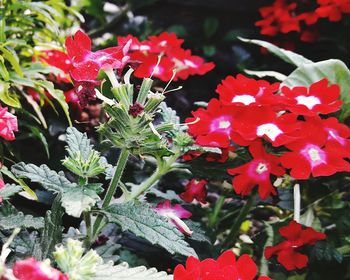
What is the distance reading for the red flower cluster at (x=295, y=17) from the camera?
6.13 feet

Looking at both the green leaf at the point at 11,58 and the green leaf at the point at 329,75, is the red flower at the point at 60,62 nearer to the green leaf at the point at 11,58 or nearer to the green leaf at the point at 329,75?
the green leaf at the point at 11,58

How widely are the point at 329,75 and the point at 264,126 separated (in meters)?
0.32

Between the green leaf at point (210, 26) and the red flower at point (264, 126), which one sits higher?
the red flower at point (264, 126)

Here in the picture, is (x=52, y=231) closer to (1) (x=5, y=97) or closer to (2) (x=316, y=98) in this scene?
(1) (x=5, y=97)

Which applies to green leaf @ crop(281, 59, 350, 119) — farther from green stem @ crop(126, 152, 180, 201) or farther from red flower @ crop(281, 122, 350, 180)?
green stem @ crop(126, 152, 180, 201)

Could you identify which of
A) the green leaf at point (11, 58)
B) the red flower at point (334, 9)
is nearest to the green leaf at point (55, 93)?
the green leaf at point (11, 58)

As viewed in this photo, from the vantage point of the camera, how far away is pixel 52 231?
0.88 m

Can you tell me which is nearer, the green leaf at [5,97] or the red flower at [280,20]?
the green leaf at [5,97]

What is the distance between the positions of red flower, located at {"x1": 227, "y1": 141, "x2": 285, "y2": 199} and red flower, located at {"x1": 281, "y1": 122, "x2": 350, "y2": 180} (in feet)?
0.08

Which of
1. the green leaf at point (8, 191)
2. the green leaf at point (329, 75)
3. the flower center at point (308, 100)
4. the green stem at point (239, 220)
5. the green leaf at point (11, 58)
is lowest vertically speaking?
the green stem at point (239, 220)

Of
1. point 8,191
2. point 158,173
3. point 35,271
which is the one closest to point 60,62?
point 158,173

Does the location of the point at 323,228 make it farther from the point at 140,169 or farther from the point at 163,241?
the point at 163,241

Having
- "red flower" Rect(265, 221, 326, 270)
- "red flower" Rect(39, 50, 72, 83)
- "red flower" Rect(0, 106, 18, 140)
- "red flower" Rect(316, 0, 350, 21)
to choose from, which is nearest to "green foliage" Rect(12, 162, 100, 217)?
"red flower" Rect(0, 106, 18, 140)

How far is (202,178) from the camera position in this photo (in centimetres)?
119
